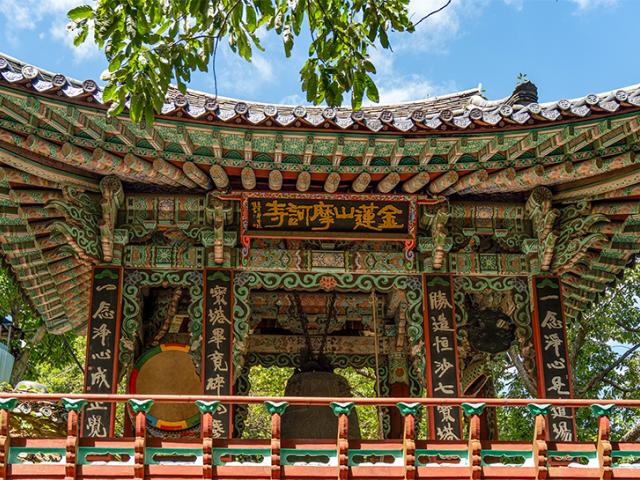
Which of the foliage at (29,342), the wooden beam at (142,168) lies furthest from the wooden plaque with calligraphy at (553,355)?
the foliage at (29,342)

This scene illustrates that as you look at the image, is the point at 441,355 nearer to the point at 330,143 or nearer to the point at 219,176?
the point at 330,143

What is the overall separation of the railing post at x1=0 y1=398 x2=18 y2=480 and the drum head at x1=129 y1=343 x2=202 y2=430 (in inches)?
106

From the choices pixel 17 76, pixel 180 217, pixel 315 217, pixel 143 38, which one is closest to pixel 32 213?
pixel 180 217

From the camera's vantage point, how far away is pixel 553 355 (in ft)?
28.4

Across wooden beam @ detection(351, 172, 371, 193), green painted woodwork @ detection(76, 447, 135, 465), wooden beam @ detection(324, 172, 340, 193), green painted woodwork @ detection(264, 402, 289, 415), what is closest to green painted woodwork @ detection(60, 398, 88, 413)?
green painted woodwork @ detection(76, 447, 135, 465)

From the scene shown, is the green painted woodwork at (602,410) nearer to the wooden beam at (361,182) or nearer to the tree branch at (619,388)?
the wooden beam at (361,182)

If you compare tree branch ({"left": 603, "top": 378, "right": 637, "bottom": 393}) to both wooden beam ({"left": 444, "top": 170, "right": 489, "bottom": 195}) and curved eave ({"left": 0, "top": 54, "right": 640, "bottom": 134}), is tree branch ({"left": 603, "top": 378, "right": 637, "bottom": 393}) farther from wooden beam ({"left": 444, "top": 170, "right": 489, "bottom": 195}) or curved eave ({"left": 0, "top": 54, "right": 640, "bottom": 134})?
curved eave ({"left": 0, "top": 54, "right": 640, "bottom": 134})

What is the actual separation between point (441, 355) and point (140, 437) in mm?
3129

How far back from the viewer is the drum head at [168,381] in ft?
31.0

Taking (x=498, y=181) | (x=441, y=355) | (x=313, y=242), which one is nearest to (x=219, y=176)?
(x=313, y=242)

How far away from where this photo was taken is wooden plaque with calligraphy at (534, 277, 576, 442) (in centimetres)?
834

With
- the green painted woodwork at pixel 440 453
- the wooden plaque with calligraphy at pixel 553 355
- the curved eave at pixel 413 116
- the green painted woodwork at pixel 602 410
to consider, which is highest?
the curved eave at pixel 413 116

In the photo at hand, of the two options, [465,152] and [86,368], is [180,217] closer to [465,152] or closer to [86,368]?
[86,368]

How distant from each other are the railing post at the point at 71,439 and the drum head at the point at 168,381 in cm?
259
